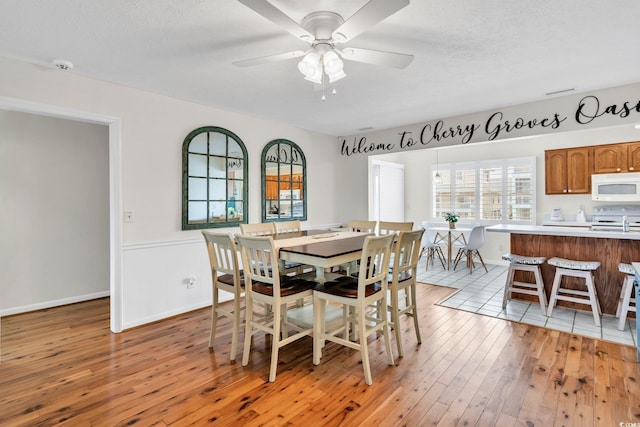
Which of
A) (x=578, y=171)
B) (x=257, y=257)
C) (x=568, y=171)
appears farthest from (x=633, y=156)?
(x=257, y=257)

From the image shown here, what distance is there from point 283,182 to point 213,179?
1.17 metres

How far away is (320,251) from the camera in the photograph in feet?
7.98

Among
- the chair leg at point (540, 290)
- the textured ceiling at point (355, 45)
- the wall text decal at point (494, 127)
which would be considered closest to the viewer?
the textured ceiling at point (355, 45)

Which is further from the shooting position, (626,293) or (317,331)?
(626,293)

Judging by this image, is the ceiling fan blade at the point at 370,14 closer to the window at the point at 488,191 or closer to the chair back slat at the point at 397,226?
the chair back slat at the point at 397,226

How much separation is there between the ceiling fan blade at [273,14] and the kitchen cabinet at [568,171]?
5.70 meters

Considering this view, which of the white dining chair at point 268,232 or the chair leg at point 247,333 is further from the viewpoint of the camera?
the white dining chair at point 268,232

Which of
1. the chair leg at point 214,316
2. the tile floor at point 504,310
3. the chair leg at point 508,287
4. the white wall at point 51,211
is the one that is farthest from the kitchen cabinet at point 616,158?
the white wall at point 51,211

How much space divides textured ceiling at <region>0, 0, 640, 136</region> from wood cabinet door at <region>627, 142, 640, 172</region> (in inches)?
108

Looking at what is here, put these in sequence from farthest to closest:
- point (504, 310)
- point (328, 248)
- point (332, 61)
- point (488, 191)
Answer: point (488, 191), point (504, 310), point (328, 248), point (332, 61)

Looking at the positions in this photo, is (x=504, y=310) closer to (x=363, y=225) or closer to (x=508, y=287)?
(x=508, y=287)

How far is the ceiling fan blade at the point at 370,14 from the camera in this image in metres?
1.50

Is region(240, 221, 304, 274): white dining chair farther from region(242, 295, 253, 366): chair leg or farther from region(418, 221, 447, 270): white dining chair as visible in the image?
region(418, 221, 447, 270): white dining chair

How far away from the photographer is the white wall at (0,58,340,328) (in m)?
2.90
